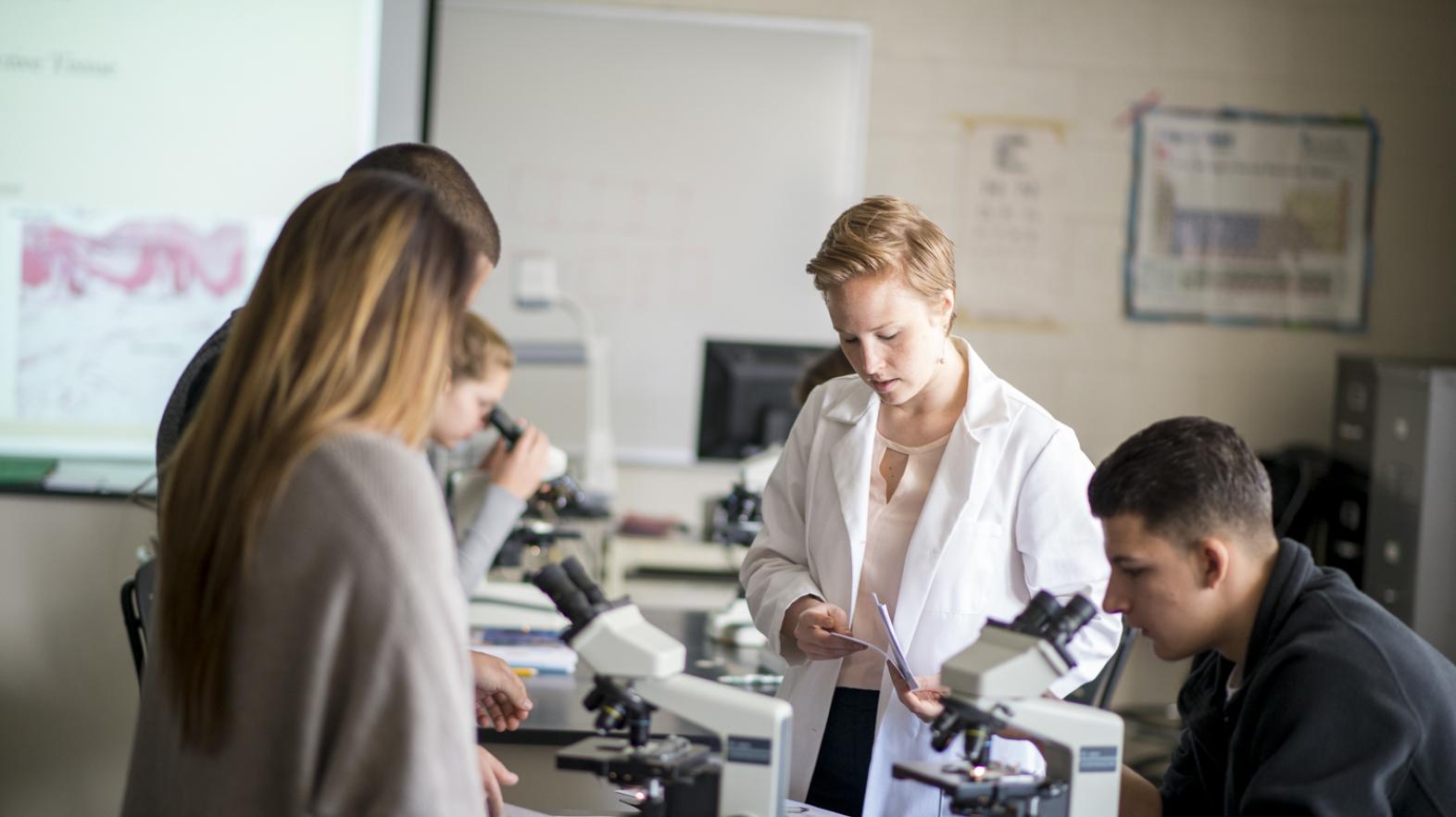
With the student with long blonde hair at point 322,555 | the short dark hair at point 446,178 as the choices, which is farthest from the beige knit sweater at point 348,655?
the short dark hair at point 446,178

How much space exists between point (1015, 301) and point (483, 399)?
3.08m

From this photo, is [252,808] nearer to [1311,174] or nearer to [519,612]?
[519,612]

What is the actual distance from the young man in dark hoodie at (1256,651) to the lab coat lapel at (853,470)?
0.46 meters

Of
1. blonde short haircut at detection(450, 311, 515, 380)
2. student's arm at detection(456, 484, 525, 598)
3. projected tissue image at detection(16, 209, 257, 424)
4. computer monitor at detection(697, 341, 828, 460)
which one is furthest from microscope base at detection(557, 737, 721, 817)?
projected tissue image at detection(16, 209, 257, 424)

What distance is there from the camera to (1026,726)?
1333 mm

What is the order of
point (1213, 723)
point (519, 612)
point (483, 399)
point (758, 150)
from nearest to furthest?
point (1213, 723)
point (483, 399)
point (519, 612)
point (758, 150)

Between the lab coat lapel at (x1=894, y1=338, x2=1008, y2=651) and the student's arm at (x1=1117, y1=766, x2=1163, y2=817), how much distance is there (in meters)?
0.35

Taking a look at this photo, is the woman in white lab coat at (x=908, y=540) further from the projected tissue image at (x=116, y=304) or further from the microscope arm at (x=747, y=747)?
the projected tissue image at (x=116, y=304)

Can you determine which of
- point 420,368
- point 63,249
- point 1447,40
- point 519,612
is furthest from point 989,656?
point 1447,40

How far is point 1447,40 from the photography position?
4.69 meters

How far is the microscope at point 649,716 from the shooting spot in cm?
129

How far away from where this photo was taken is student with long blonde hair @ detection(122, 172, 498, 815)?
968mm

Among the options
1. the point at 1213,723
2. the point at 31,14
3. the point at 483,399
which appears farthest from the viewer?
the point at 31,14

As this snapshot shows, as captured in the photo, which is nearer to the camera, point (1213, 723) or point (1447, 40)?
point (1213, 723)
